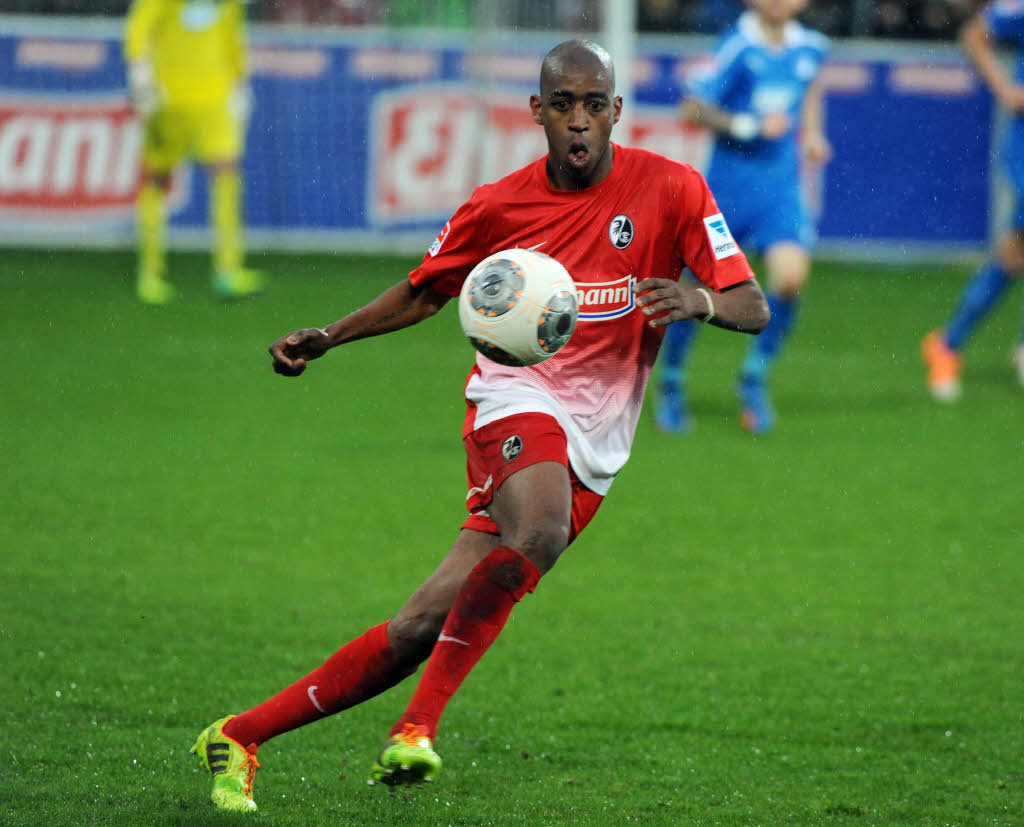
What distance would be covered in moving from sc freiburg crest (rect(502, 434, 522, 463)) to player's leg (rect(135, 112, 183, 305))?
9.34m

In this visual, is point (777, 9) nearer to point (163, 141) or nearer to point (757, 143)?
point (757, 143)

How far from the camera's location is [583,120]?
148 inches

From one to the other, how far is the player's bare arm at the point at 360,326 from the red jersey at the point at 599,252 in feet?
0.26

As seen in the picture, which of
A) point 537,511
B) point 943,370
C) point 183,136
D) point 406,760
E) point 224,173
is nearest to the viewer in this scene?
point 406,760

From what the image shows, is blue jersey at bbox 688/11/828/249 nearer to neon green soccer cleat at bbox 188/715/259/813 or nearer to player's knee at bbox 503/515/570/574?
player's knee at bbox 503/515/570/574

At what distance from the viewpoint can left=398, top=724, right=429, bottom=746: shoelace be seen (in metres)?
3.24

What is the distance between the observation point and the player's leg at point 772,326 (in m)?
8.55

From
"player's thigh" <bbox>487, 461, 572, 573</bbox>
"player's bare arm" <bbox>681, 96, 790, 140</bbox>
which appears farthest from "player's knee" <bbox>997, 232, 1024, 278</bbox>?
"player's thigh" <bbox>487, 461, 572, 573</bbox>

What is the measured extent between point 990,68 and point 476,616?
709 centimetres

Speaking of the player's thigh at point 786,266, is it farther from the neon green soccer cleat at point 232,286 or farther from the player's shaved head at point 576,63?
the neon green soccer cleat at point 232,286

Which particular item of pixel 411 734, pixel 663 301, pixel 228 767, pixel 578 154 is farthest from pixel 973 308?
pixel 411 734

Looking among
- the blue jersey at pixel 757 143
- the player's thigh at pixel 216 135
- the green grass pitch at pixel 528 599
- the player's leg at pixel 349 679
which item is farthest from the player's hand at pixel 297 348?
the player's thigh at pixel 216 135

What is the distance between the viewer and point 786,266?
8.53m

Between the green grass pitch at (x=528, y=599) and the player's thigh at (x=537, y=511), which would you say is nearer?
the player's thigh at (x=537, y=511)
